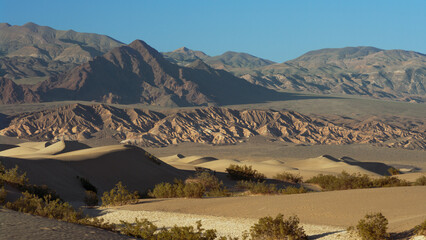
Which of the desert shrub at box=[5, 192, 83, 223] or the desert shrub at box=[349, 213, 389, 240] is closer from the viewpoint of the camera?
the desert shrub at box=[349, 213, 389, 240]

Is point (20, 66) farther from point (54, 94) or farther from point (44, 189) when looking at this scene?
point (44, 189)

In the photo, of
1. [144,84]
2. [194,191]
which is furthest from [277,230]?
[144,84]

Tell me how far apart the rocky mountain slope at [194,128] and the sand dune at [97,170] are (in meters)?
50.9

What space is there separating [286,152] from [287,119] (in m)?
30.2

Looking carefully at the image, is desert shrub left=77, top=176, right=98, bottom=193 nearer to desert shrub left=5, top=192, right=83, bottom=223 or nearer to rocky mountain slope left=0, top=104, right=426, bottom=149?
desert shrub left=5, top=192, right=83, bottom=223

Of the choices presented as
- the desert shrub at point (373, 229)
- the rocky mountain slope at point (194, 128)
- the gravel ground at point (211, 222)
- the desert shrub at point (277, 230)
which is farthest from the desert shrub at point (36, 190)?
the rocky mountain slope at point (194, 128)

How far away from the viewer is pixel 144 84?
142625 millimetres

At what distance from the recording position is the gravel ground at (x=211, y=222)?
41.3 feet

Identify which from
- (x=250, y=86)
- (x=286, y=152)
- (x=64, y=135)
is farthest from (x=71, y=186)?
(x=250, y=86)

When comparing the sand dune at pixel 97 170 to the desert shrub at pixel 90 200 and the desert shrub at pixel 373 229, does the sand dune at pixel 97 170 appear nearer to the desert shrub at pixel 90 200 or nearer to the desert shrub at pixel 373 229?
the desert shrub at pixel 90 200

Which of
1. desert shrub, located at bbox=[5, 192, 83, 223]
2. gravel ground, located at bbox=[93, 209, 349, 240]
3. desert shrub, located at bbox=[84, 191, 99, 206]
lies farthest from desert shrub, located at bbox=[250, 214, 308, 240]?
desert shrub, located at bbox=[84, 191, 99, 206]

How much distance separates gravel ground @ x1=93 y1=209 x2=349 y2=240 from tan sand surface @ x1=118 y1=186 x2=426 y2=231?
565mm

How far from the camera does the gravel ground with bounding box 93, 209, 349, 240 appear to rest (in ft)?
41.3

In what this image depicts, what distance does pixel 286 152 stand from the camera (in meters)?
72.9
